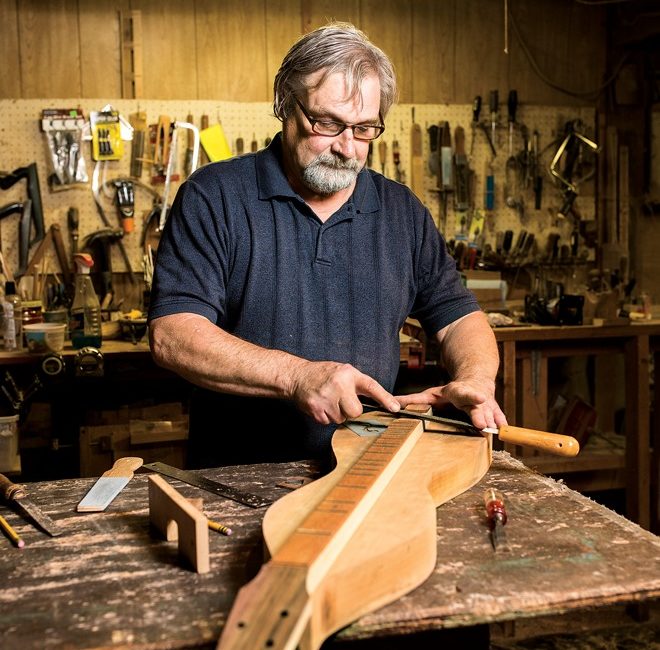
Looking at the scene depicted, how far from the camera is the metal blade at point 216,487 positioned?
1.43 m

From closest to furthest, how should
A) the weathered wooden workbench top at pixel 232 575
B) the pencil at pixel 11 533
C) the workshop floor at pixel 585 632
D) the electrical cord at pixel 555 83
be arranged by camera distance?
1. the weathered wooden workbench top at pixel 232 575
2. the pencil at pixel 11 533
3. the workshop floor at pixel 585 632
4. the electrical cord at pixel 555 83

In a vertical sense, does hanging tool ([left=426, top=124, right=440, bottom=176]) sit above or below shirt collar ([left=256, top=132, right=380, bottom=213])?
→ above

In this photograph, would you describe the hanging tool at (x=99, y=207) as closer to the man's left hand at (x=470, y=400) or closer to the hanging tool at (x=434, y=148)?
the hanging tool at (x=434, y=148)

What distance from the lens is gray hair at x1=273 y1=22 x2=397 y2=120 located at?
1866mm

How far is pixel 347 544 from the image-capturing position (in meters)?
1.08

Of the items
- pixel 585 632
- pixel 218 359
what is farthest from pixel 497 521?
pixel 585 632

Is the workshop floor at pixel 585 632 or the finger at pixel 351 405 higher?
the finger at pixel 351 405

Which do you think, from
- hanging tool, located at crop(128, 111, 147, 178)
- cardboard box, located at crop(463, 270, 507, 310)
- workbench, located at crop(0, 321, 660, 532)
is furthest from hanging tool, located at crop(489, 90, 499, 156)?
hanging tool, located at crop(128, 111, 147, 178)

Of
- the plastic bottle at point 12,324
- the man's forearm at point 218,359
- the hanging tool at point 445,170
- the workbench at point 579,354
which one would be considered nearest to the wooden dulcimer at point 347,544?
the man's forearm at point 218,359

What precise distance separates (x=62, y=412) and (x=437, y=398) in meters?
2.68

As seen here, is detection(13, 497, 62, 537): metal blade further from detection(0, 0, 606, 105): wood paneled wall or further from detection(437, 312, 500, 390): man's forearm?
detection(0, 0, 606, 105): wood paneled wall

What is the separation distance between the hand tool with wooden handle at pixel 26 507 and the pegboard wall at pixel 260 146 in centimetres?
259

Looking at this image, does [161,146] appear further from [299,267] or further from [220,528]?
[220,528]

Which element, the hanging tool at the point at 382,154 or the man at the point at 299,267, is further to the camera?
the hanging tool at the point at 382,154
